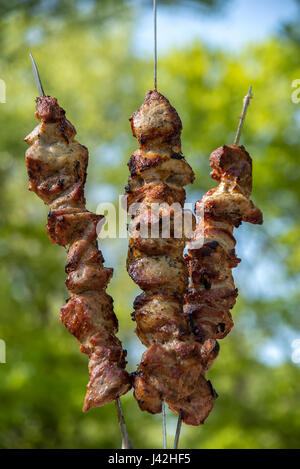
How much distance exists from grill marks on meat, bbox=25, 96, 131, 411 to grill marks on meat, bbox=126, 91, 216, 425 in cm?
9

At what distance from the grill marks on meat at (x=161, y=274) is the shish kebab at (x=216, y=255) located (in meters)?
0.06

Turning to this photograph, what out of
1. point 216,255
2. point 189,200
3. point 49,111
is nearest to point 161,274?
point 216,255

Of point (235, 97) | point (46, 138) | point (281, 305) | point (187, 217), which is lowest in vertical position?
point (187, 217)

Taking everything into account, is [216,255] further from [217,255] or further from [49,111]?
[49,111]

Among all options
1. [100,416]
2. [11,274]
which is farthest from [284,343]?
[11,274]

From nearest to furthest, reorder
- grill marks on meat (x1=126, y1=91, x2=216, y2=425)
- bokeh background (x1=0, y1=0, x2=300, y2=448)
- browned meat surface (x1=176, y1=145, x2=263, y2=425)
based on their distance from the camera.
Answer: grill marks on meat (x1=126, y1=91, x2=216, y2=425)
browned meat surface (x1=176, y1=145, x2=263, y2=425)
bokeh background (x1=0, y1=0, x2=300, y2=448)

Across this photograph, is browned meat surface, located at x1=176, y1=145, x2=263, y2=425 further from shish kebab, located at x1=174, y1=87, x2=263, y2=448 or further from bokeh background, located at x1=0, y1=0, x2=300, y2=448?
bokeh background, located at x1=0, y1=0, x2=300, y2=448

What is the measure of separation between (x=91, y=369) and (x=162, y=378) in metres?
0.21

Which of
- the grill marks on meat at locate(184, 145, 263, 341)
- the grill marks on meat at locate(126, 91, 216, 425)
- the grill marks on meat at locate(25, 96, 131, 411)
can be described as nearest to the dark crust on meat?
the grill marks on meat at locate(25, 96, 131, 411)

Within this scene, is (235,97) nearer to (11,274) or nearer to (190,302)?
(11,274)

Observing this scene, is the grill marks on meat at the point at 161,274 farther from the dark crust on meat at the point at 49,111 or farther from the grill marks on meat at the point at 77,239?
the dark crust on meat at the point at 49,111

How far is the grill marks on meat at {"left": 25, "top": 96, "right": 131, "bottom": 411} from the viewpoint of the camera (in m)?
1.46

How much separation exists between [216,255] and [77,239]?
43 centimetres

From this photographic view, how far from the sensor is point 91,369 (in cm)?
146
